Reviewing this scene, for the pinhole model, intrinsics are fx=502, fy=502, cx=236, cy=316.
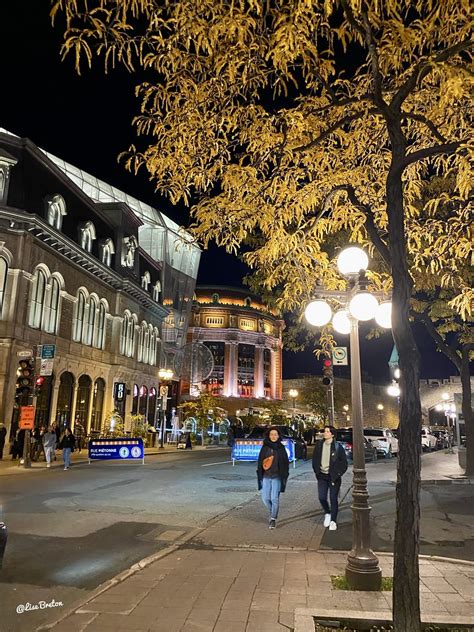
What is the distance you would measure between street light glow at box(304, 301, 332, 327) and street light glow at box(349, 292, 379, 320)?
0.40m

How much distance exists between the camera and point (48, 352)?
2186cm

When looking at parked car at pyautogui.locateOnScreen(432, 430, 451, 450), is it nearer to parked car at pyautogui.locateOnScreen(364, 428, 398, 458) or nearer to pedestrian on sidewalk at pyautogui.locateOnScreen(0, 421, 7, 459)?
parked car at pyautogui.locateOnScreen(364, 428, 398, 458)

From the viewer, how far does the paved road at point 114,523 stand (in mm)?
6359

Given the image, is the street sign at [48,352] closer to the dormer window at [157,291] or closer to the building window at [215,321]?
the dormer window at [157,291]

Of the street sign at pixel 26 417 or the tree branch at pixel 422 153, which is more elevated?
the tree branch at pixel 422 153

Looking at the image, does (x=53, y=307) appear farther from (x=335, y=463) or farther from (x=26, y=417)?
(x=335, y=463)

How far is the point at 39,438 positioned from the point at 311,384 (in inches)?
2220

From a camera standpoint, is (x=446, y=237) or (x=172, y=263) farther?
(x=172, y=263)

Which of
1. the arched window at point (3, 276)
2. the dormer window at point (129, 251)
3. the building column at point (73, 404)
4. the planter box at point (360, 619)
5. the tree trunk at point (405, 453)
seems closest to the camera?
the tree trunk at point (405, 453)

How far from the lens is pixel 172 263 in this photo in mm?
51938

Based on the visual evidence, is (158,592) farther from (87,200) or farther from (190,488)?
(87,200)

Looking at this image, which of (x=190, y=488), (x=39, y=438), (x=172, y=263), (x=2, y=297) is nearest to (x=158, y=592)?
(x=190, y=488)

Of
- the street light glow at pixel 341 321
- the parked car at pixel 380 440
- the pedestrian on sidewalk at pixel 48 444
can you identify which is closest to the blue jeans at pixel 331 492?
the street light glow at pixel 341 321

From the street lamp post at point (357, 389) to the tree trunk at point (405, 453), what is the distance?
165 centimetres
